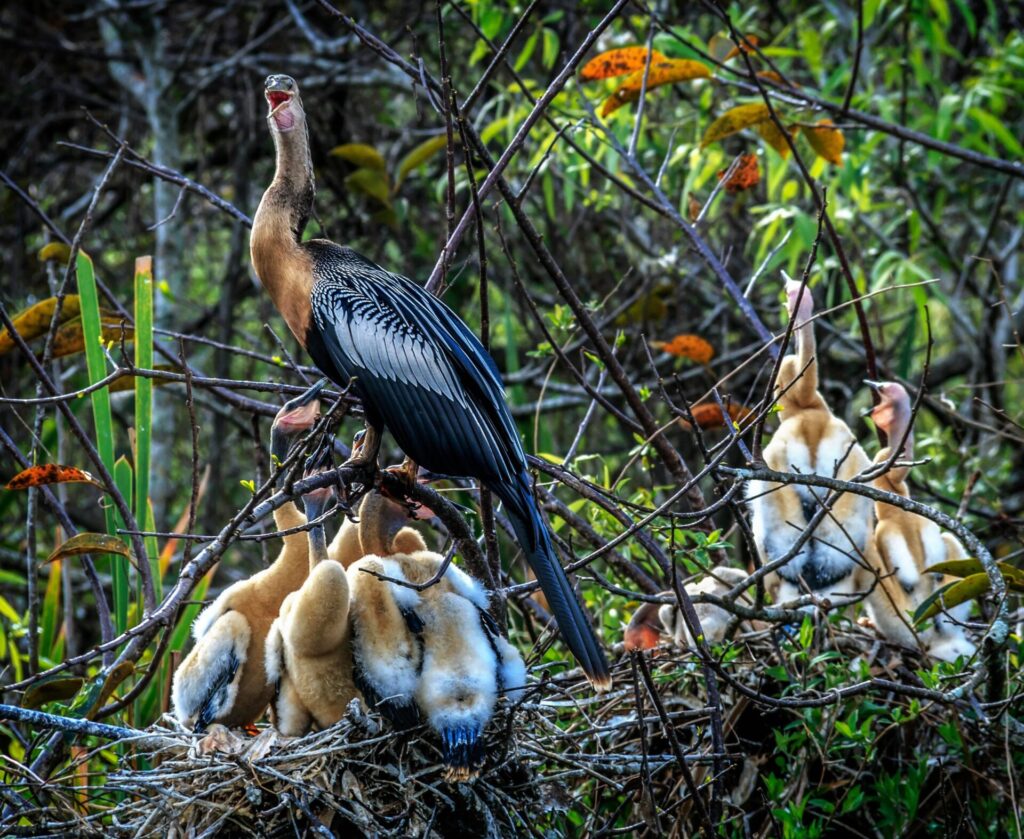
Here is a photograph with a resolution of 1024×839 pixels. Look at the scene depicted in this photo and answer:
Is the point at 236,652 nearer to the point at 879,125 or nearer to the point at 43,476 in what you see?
the point at 43,476

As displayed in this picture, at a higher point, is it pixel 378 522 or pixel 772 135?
pixel 772 135

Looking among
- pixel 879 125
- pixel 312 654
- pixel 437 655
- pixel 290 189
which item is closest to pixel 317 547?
pixel 312 654

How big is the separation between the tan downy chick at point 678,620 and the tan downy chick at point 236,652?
38.4 inches

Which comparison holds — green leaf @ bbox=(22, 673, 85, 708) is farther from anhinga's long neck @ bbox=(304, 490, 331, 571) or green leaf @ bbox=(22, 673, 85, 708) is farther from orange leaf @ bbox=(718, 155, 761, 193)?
orange leaf @ bbox=(718, 155, 761, 193)

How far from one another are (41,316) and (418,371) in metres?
1.26

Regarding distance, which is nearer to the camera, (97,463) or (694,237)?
(97,463)

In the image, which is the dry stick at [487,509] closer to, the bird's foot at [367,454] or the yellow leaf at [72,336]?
the bird's foot at [367,454]

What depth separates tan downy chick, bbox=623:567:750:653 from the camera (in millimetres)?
3611

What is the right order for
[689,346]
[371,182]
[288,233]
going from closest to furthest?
[288,233] < [689,346] < [371,182]

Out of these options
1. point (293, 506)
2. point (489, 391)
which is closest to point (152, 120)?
point (293, 506)

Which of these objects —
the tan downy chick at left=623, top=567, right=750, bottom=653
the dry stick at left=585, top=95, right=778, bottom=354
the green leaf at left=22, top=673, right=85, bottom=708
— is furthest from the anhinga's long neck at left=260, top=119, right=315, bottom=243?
the tan downy chick at left=623, top=567, right=750, bottom=653

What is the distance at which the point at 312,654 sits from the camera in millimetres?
3051

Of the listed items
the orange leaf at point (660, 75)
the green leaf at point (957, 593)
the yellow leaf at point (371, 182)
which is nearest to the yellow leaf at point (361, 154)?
the yellow leaf at point (371, 182)

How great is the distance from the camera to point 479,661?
2938 mm
